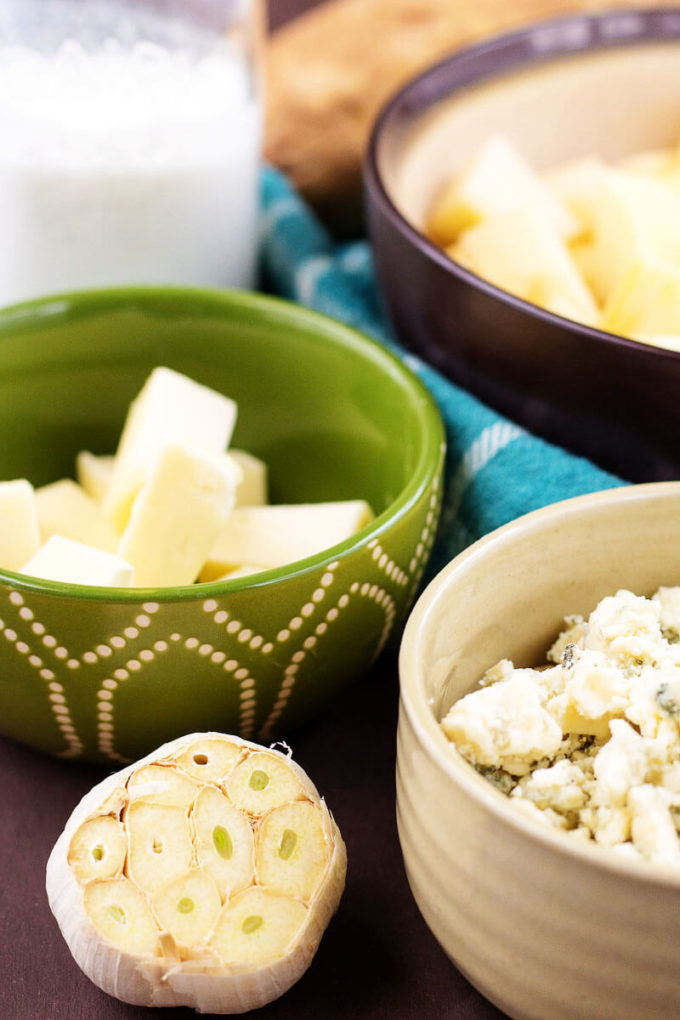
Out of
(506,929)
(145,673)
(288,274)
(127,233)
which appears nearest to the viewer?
(506,929)

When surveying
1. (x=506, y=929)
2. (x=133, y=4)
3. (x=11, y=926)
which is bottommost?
(x=11, y=926)

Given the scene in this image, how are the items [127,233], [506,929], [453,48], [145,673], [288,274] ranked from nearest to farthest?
1. [506,929]
2. [145,673]
3. [127,233]
4. [288,274]
5. [453,48]

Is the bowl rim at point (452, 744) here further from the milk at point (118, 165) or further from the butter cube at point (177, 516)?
the milk at point (118, 165)

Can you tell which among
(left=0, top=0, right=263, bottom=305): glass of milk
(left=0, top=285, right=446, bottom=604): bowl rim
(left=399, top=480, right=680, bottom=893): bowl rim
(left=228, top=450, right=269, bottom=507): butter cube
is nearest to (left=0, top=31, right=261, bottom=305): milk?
(left=0, top=0, right=263, bottom=305): glass of milk

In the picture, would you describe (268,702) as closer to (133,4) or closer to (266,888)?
(266,888)

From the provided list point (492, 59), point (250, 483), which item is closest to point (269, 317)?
point (250, 483)

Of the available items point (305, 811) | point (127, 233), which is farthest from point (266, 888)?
point (127, 233)

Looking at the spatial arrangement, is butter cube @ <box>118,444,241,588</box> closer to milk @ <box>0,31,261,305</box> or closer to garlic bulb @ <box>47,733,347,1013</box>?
garlic bulb @ <box>47,733,347,1013</box>
